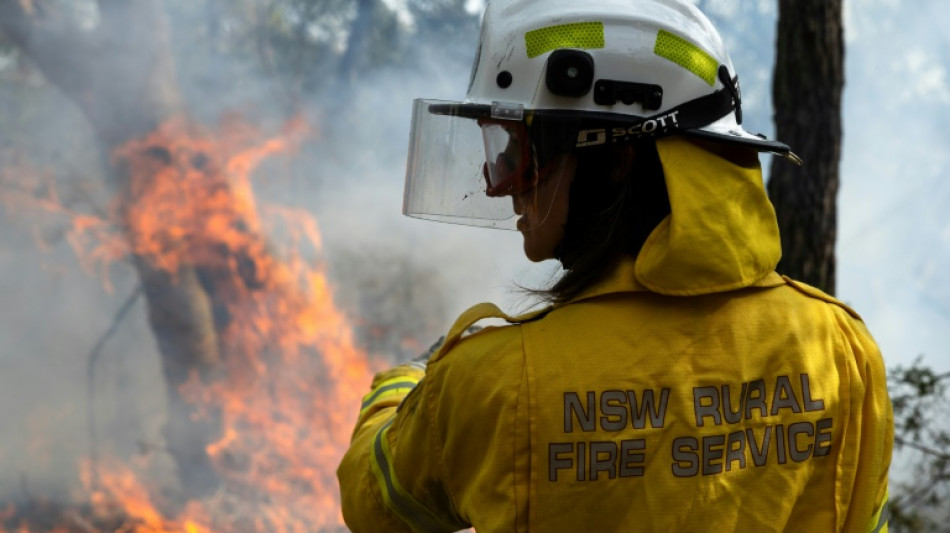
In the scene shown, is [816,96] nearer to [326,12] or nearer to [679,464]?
[679,464]

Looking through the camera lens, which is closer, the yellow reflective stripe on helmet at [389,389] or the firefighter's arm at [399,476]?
the firefighter's arm at [399,476]

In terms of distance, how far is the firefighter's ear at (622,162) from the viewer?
170 cm

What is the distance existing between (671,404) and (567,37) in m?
0.77

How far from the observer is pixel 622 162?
5.60 feet

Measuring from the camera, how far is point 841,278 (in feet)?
30.4

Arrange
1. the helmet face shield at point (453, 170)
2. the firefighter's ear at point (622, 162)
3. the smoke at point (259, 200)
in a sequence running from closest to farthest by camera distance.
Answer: the firefighter's ear at point (622, 162) < the helmet face shield at point (453, 170) < the smoke at point (259, 200)

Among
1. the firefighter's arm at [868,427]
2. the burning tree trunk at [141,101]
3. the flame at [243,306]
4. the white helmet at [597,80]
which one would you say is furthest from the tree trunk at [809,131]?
the burning tree trunk at [141,101]

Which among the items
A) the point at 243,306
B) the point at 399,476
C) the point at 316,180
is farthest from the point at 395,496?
the point at 316,180

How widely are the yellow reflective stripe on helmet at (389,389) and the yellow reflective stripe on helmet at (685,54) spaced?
0.92 meters

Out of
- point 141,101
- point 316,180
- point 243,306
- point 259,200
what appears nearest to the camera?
point 141,101

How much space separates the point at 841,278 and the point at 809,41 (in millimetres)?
5520

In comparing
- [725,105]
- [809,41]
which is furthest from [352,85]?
[725,105]

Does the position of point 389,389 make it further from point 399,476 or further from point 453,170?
point 453,170

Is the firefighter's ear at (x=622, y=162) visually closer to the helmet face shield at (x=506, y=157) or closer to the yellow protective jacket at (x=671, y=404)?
the yellow protective jacket at (x=671, y=404)
